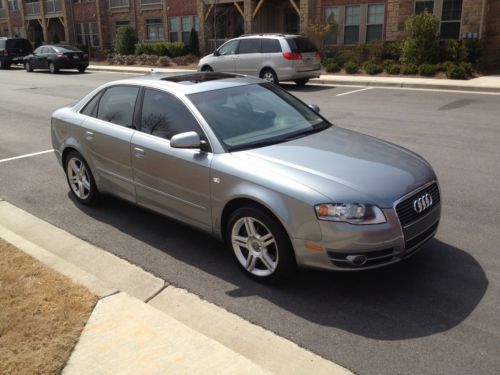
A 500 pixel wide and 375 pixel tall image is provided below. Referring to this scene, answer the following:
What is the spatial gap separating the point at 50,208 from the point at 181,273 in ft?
8.61

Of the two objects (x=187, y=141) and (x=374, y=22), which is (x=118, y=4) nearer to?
(x=374, y=22)

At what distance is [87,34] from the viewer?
40062mm

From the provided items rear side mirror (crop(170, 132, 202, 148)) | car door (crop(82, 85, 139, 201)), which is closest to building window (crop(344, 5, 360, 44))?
car door (crop(82, 85, 139, 201))

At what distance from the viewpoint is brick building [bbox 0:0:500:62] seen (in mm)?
21297

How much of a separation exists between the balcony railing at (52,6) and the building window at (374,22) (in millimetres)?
27652

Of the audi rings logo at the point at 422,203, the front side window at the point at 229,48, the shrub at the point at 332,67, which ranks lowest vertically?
the shrub at the point at 332,67

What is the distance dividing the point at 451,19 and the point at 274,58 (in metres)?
8.86

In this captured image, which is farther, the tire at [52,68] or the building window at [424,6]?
the tire at [52,68]

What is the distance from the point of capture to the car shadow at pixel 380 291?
12.3 ft

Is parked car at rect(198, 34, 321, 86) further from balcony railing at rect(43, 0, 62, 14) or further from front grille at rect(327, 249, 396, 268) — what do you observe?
balcony railing at rect(43, 0, 62, 14)

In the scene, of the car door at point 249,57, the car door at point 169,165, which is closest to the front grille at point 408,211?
the car door at point 169,165

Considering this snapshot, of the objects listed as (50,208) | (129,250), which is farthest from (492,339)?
(50,208)

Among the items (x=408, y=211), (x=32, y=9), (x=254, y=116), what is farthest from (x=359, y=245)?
(x=32, y=9)

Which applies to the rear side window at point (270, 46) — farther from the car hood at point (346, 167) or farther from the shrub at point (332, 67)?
the car hood at point (346, 167)
